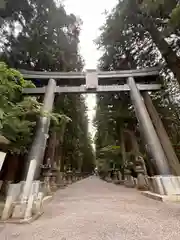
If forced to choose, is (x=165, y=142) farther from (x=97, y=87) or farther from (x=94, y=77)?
(x=94, y=77)

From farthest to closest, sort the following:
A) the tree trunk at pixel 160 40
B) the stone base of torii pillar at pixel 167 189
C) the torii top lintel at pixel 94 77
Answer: the torii top lintel at pixel 94 77 → the tree trunk at pixel 160 40 → the stone base of torii pillar at pixel 167 189

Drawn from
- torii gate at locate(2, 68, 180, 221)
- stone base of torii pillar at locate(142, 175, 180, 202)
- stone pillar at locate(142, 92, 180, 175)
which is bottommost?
stone base of torii pillar at locate(142, 175, 180, 202)

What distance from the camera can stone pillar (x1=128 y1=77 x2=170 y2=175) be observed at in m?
7.01

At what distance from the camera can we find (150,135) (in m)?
7.88

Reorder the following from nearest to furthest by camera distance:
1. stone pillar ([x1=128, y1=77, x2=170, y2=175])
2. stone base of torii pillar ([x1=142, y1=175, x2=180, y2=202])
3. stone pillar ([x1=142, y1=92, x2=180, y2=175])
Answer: stone base of torii pillar ([x1=142, y1=175, x2=180, y2=202]) < stone pillar ([x1=128, y1=77, x2=170, y2=175]) < stone pillar ([x1=142, y1=92, x2=180, y2=175])

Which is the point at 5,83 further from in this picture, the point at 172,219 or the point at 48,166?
the point at 48,166

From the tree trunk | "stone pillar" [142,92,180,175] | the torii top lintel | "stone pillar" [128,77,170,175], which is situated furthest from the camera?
the torii top lintel

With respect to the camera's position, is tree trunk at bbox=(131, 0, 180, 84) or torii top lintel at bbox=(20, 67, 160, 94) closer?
tree trunk at bbox=(131, 0, 180, 84)

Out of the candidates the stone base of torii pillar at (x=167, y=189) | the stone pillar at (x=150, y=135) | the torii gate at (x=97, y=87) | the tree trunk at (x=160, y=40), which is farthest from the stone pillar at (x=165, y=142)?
the tree trunk at (x=160, y=40)

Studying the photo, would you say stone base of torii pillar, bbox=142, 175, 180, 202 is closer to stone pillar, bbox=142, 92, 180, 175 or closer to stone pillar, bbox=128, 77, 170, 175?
stone pillar, bbox=128, 77, 170, 175

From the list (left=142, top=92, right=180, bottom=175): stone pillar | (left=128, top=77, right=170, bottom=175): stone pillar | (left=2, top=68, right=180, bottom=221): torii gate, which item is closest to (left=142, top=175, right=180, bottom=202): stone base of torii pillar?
(left=128, top=77, right=170, bottom=175): stone pillar

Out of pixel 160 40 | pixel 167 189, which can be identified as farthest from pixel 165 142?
pixel 160 40

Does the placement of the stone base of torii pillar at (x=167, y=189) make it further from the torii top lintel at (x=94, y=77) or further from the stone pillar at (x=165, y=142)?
the torii top lintel at (x=94, y=77)

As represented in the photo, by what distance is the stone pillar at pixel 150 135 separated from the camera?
7.01 metres
